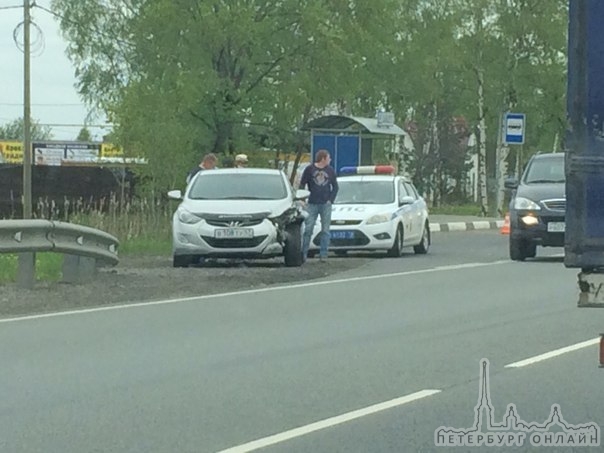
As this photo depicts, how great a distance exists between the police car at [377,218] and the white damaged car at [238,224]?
103 inches

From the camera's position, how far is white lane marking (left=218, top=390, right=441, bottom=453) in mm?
8711

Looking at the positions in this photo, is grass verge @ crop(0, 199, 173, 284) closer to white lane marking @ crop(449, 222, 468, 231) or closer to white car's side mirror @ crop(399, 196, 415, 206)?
white car's side mirror @ crop(399, 196, 415, 206)

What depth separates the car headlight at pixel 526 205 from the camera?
972 inches

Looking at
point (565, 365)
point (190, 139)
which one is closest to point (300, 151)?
point (190, 139)

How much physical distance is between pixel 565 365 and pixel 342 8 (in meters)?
29.0

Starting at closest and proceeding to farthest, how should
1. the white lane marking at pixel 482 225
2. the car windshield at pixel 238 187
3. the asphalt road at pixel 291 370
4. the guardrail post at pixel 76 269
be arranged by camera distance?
the asphalt road at pixel 291 370 → the guardrail post at pixel 76 269 → the car windshield at pixel 238 187 → the white lane marking at pixel 482 225

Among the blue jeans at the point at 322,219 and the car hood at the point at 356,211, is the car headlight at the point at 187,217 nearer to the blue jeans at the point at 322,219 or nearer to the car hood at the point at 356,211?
the blue jeans at the point at 322,219

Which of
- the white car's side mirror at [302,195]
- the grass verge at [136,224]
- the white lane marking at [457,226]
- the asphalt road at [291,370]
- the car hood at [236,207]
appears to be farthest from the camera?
the white lane marking at [457,226]

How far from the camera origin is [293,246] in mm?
23250

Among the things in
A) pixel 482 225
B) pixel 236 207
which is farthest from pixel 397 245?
pixel 482 225

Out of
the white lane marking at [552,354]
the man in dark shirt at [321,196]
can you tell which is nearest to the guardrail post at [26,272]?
the man in dark shirt at [321,196]

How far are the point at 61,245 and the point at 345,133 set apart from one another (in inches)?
845

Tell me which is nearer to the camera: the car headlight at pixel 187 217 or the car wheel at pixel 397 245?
the car headlight at pixel 187 217

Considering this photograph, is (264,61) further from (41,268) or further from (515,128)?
(41,268)
